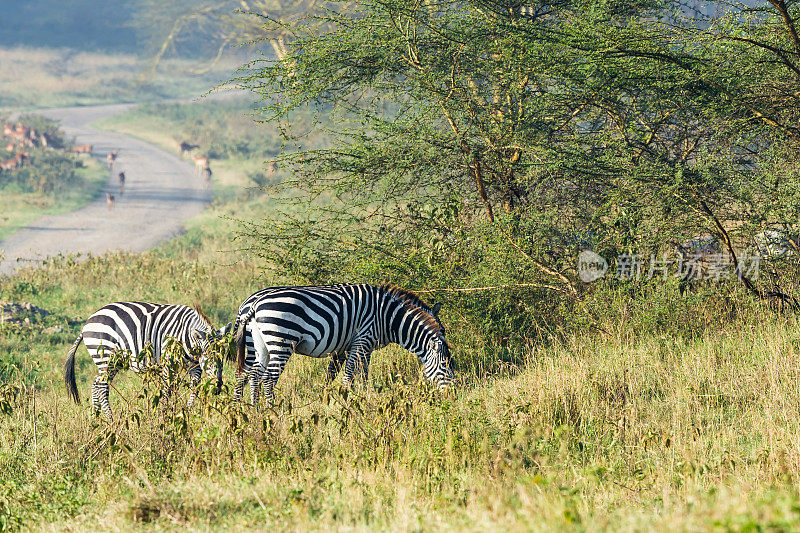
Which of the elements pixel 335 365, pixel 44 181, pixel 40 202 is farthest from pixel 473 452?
pixel 44 181

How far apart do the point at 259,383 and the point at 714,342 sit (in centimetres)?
482

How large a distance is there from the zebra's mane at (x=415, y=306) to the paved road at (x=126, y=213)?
31.0 ft

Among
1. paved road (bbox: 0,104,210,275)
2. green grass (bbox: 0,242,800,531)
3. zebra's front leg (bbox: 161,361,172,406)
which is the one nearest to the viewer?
green grass (bbox: 0,242,800,531)

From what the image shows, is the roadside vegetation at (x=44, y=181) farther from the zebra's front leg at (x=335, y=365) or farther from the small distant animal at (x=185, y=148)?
the zebra's front leg at (x=335, y=365)

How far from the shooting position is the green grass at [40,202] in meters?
21.3

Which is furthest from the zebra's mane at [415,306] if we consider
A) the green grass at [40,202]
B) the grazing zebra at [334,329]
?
the green grass at [40,202]

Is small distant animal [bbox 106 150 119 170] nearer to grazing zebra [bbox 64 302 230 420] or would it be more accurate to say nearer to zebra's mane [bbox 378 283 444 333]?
grazing zebra [bbox 64 302 230 420]

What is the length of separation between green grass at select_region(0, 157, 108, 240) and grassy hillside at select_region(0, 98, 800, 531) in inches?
610

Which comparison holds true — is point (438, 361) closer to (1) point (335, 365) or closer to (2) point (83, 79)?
(1) point (335, 365)

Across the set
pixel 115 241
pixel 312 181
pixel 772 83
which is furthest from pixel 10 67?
pixel 772 83

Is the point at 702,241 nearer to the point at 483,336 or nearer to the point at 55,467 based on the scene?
the point at 483,336

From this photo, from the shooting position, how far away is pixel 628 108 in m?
9.77

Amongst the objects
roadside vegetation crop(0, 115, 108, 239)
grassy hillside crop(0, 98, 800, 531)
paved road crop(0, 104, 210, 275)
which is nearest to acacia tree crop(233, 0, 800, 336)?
grassy hillside crop(0, 98, 800, 531)

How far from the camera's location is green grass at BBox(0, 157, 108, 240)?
21.3 metres
